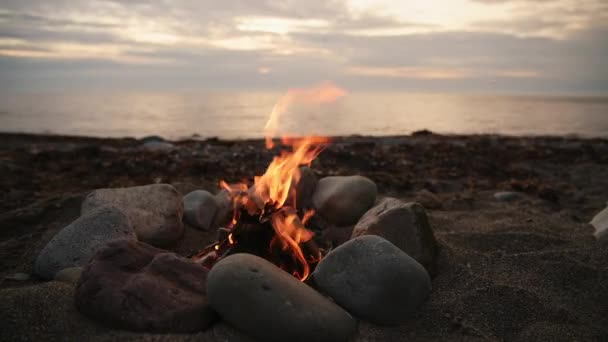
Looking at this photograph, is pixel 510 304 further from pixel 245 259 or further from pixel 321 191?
pixel 321 191

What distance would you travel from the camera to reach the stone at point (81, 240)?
12.6 ft

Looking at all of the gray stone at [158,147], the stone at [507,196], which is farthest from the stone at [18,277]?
the gray stone at [158,147]

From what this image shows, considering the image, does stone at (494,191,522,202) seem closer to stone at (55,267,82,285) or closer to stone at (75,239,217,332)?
stone at (75,239,217,332)

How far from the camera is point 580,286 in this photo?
3.52 meters

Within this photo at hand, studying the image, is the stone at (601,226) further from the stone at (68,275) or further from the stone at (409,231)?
the stone at (68,275)

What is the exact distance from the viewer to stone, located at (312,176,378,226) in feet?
16.8

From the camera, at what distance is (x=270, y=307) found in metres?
2.75

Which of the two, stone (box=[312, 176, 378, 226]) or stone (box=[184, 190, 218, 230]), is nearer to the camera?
stone (box=[312, 176, 378, 226])

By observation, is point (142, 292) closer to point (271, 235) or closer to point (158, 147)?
point (271, 235)

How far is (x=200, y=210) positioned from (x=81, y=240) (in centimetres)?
157

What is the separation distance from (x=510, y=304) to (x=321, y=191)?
270 cm

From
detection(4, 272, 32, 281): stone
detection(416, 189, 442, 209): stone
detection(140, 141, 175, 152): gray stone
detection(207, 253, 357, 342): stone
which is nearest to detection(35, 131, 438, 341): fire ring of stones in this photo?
detection(207, 253, 357, 342): stone

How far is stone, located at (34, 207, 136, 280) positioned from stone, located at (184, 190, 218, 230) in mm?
1081

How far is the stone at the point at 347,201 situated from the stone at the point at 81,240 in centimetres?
225
